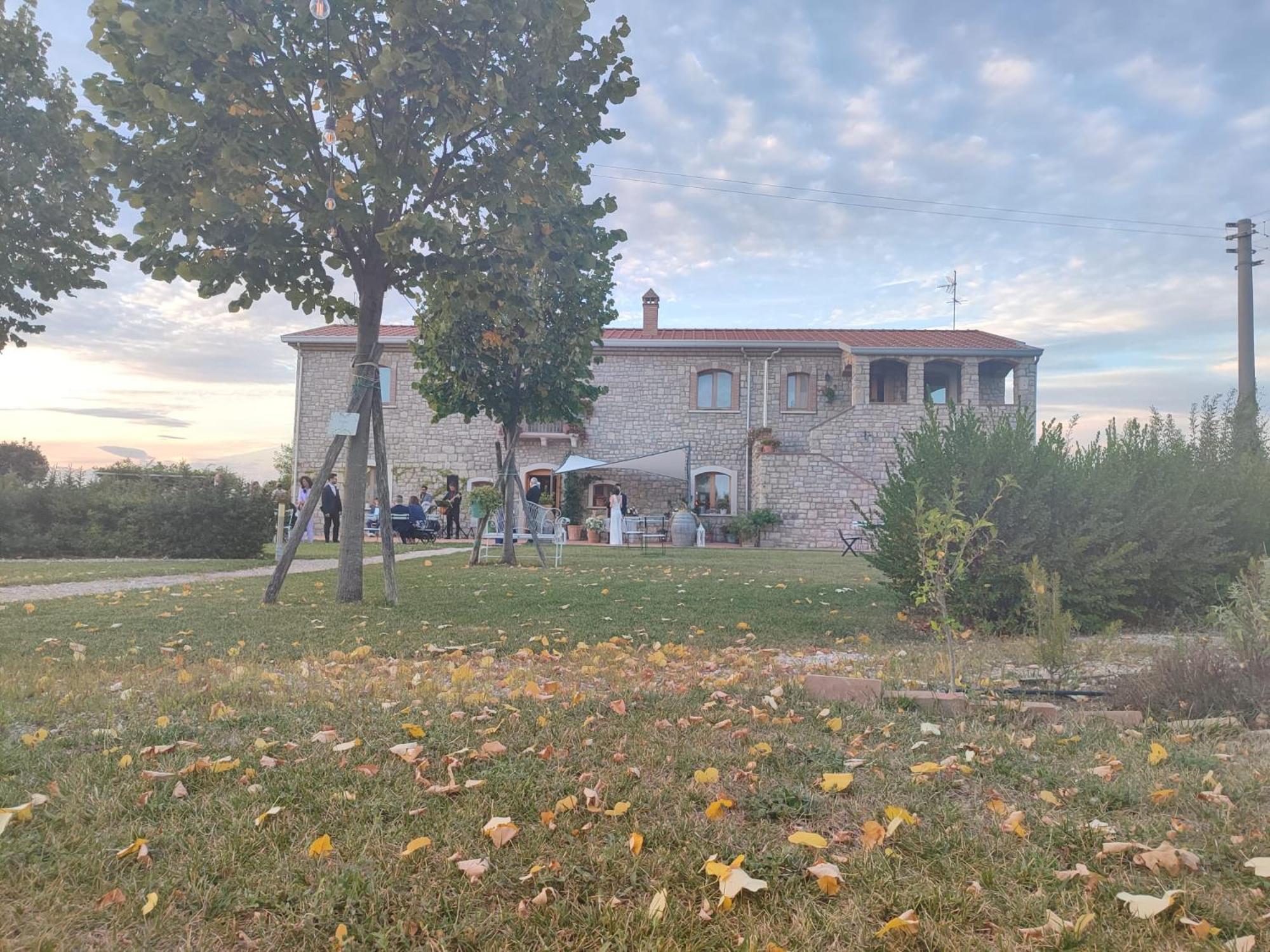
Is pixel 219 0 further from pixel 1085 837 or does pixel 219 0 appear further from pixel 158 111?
pixel 1085 837

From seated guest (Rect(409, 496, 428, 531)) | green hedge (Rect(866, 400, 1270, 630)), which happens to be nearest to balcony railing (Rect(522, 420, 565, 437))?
seated guest (Rect(409, 496, 428, 531))

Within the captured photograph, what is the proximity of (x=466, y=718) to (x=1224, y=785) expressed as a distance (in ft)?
8.66

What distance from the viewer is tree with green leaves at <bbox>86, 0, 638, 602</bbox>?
5734 millimetres

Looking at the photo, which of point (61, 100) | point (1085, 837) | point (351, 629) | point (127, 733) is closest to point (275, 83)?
point (351, 629)

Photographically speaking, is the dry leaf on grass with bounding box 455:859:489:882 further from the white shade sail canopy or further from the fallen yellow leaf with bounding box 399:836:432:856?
the white shade sail canopy

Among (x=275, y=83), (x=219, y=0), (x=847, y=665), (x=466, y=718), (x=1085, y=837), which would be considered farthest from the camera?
(x=275, y=83)

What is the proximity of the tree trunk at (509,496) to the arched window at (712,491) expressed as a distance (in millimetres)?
11733

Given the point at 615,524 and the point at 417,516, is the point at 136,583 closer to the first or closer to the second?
the point at 417,516

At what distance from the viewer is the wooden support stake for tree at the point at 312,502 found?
6863 mm

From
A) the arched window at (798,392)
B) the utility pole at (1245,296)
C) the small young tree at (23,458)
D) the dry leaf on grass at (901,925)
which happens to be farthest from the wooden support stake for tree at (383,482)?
the small young tree at (23,458)

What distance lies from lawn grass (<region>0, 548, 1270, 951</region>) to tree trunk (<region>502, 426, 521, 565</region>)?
799 centimetres

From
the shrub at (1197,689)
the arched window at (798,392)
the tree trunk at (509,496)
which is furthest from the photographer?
the arched window at (798,392)

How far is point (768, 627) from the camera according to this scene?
20.9 ft

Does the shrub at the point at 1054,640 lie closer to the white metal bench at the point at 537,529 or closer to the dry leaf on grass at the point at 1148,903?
the dry leaf on grass at the point at 1148,903
